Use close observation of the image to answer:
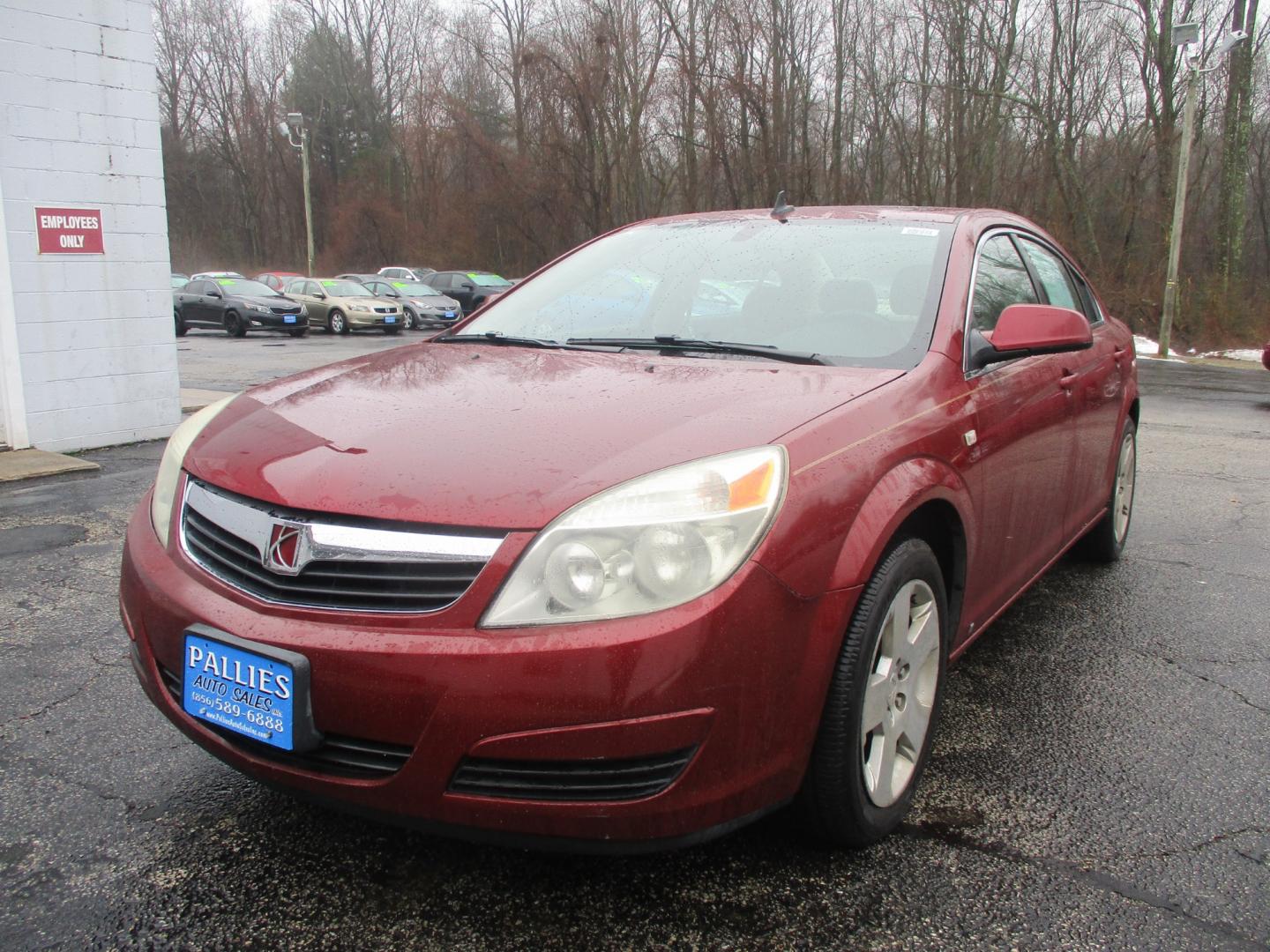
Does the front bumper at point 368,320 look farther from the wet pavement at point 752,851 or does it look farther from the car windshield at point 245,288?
the wet pavement at point 752,851

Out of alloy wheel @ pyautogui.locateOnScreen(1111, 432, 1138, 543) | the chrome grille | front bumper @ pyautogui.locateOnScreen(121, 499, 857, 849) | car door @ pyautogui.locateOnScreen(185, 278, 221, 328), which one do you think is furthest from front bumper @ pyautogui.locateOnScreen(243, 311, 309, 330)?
front bumper @ pyautogui.locateOnScreen(121, 499, 857, 849)

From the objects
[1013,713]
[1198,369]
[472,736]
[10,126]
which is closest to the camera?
[472,736]

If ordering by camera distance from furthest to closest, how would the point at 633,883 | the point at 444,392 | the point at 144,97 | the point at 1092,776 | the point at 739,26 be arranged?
the point at 739,26 < the point at 144,97 < the point at 1092,776 < the point at 444,392 < the point at 633,883

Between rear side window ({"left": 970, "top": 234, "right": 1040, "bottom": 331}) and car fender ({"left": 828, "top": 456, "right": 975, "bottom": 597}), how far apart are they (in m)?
0.65

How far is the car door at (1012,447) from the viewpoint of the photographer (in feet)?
8.94

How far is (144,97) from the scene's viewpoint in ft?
24.6

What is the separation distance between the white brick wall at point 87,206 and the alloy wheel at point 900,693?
22.7ft

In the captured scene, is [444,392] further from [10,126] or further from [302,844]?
[10,126]

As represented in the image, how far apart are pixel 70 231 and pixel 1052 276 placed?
6684 millimetres

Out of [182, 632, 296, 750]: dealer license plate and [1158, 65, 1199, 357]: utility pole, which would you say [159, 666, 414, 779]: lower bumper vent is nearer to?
[182, 632, 296, 750]: dealer license plate

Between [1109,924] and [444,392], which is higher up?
[444,392]

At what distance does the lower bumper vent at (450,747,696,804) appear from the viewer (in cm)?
176

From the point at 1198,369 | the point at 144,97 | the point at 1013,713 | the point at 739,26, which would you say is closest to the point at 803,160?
the point at 739,26

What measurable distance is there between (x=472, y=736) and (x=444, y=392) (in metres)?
1.00
